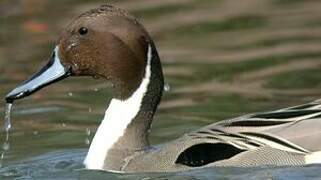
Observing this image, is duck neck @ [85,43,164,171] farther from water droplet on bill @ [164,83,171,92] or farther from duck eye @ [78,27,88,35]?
water droplet on bill @ [164,83,171,92]

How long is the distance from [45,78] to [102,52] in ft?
1.18

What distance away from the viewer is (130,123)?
23.1 ft

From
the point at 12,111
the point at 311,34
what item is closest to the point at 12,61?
the point at 12,111

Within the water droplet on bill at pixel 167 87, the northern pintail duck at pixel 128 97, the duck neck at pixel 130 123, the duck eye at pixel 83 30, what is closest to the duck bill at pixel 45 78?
the northern pintail duck at pixel 128 97

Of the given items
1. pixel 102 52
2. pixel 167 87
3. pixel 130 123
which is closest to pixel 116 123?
pixel 130 123

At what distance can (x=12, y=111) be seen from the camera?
9164 millimetres

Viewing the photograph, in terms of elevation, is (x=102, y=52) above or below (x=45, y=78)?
above

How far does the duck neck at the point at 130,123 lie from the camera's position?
701 centimetres

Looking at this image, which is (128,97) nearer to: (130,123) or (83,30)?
(130,123)

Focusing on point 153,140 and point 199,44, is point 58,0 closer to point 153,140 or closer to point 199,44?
point 199,44

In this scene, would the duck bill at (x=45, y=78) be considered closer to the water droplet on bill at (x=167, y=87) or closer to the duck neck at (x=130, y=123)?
the duck neck at (x=130, y=123)

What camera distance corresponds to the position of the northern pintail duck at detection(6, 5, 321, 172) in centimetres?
668

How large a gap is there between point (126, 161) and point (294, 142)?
0.98m

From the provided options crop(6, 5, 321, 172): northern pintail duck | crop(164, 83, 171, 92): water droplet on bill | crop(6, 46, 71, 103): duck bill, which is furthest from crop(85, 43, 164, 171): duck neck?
crop(164, 83, 171, 92): water droplet on bill
